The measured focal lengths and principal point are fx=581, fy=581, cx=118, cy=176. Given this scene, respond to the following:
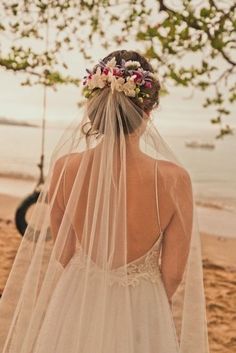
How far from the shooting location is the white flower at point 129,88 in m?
2.15

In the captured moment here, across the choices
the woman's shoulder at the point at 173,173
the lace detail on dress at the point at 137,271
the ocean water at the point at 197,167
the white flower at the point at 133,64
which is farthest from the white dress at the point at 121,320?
the ocean water at the point at 197,167

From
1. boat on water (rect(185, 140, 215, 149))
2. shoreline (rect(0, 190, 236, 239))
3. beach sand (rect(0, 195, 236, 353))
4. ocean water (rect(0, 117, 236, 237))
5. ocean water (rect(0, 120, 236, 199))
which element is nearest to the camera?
beach sand (rect(0, 195, 236, 353))

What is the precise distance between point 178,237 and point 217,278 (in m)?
4.80

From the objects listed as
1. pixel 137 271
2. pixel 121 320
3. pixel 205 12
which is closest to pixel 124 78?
pixel 137 271

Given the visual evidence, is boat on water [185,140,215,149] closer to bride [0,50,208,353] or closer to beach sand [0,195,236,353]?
beach sand [0,195,236,353]

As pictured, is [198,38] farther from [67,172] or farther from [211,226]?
[211,226]

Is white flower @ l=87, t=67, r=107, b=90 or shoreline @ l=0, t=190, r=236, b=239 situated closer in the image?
white flower @ l=87, t=67, r=107, b=90

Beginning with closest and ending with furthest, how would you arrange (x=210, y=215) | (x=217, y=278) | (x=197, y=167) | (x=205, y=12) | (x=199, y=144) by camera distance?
(x=205, y=12), (x=217, y=278), (x=210, y=215), (x=197, y=167), (x=199, y=144)

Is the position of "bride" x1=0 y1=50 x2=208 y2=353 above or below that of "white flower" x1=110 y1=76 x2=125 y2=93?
below

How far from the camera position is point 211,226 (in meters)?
12.5

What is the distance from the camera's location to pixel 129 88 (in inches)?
85.4

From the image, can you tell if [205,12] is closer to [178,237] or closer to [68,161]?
[68,161]

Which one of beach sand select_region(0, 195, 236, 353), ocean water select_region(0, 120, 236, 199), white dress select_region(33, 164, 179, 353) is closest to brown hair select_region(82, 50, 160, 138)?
white dress select_region(33, 164, 179, 353)

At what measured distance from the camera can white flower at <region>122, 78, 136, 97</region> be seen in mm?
2146
